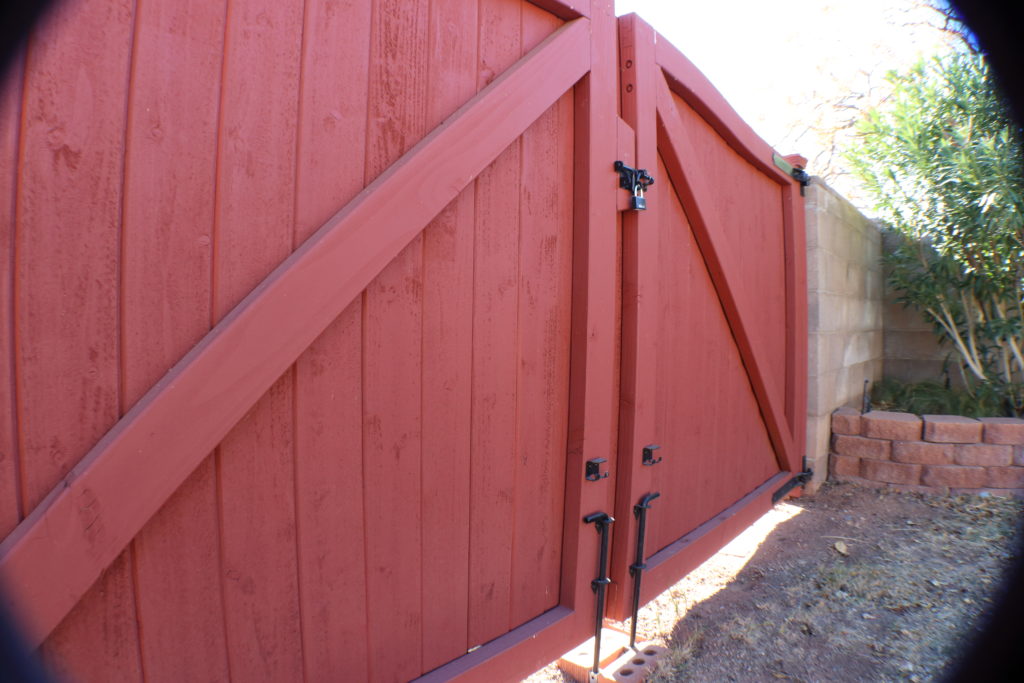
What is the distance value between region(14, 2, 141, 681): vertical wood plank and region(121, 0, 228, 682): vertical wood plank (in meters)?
0.03

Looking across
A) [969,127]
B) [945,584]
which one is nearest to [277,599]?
[945,584]

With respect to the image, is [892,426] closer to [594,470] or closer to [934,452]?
[934,452]

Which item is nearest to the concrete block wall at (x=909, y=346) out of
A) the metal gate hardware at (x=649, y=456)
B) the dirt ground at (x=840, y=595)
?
the dirt ground at (x=840, y=595)

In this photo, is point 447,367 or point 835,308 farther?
point 835,308

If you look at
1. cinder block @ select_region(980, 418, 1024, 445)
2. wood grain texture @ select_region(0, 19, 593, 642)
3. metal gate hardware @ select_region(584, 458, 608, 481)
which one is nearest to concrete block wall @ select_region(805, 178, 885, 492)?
cinder block @ select_region(980, 418, 1024, 445)

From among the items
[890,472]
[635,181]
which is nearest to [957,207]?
[890,472]

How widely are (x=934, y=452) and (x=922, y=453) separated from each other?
0.08 metres

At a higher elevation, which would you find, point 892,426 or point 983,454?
point 892,426

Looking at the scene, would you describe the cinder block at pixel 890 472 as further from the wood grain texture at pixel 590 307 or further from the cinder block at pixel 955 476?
the wood grain texture at pixel 590 307

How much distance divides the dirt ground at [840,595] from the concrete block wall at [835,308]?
0.72m

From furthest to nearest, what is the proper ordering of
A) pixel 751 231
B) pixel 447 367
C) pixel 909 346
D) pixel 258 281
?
pixel 909 346
pixel 751 231
pixel 447 367
pixel 258 281

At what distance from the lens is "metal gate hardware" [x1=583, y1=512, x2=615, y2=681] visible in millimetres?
2072

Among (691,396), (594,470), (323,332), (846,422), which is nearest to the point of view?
(323,332)

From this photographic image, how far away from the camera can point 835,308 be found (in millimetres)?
4551
